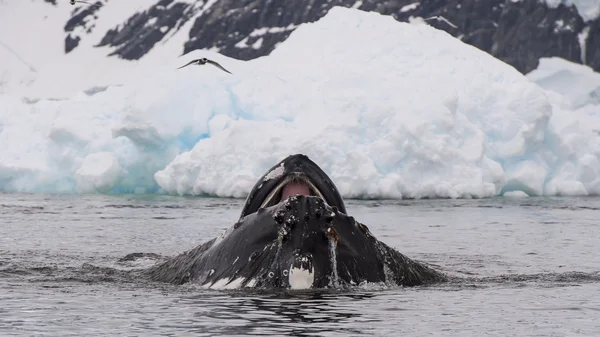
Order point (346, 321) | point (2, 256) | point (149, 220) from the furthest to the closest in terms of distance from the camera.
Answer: point (149, 220) < point (2, 256) < point (346, 321)

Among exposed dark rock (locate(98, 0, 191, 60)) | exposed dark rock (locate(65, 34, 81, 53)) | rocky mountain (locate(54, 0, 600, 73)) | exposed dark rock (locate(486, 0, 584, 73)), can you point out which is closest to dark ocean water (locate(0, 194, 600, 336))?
rocky mountain (locate(54, 0, 600, 73))

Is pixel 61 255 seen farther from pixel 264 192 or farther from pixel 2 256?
pixel 264 192

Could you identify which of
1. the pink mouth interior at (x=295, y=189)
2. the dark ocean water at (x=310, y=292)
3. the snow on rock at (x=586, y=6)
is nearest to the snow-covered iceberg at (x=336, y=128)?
the dark ocean water at (x=310, y=292)

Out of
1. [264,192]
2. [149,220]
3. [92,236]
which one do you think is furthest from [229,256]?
[149,220]

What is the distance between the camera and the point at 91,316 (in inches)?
296

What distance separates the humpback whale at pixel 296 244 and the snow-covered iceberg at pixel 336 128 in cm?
2127

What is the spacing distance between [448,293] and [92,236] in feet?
35.3

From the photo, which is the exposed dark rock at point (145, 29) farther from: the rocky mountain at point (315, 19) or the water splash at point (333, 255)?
the water splash at point (333, 255)

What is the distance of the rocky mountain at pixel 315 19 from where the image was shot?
6141 cm

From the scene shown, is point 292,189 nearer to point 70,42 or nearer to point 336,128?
point 336,128

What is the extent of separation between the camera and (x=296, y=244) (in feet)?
25.2

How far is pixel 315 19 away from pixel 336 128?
1622 inches

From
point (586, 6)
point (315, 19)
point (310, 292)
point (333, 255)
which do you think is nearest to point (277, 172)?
point (333, 255)

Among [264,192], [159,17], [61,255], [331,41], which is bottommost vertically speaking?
[61,255]
